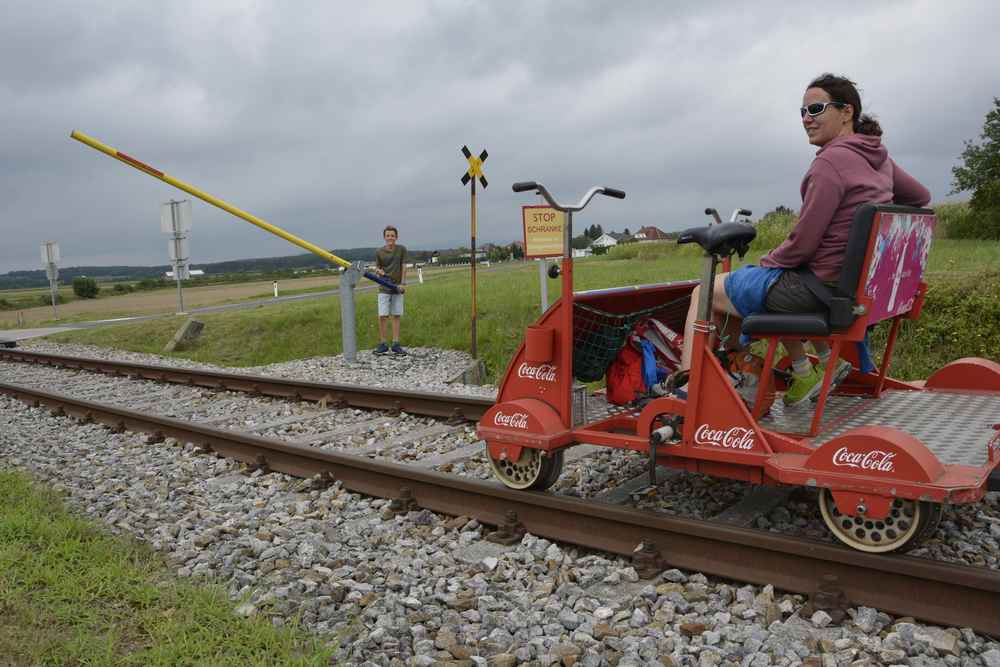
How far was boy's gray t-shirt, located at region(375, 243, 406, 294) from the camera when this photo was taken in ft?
40.2

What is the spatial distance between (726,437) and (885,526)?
28.8 inches

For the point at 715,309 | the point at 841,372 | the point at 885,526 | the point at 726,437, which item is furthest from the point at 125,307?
the point at 885,526

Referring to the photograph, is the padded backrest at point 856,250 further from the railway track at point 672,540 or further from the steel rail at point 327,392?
the steel rail at point 327,392

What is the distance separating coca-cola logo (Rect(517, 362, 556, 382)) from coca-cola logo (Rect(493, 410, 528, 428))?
0.78ft

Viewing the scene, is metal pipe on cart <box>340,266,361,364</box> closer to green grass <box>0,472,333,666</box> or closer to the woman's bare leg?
green grass <box>0,472,333,666</box>

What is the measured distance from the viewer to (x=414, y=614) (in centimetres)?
331

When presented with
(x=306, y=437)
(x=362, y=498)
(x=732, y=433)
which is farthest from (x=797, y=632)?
(x=306, y=437)

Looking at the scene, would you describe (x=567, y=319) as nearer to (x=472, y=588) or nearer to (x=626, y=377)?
(x=626, y=377)

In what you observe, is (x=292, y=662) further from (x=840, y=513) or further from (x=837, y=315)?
(x=837, y=315)

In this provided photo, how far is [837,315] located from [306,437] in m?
4.78

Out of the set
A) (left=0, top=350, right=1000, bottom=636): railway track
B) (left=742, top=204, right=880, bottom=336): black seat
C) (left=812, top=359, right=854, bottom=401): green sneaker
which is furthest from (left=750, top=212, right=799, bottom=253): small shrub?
(left=742, top=204, right=880, bottom=336): black seat

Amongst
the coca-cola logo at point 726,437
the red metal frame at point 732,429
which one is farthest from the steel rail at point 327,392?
the coca-cola logo at point 726,437

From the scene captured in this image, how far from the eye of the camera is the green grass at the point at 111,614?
118 inches

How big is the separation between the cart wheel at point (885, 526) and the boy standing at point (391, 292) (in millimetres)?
9247
